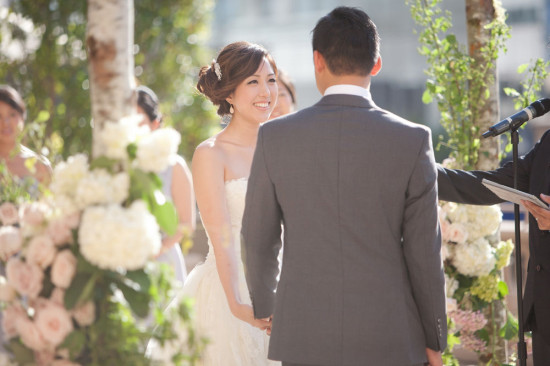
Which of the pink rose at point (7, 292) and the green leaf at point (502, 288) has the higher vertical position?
the green leaf at point (502, 288)

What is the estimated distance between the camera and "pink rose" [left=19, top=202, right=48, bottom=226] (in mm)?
2391

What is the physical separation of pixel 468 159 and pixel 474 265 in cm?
70

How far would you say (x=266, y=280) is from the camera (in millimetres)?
2891

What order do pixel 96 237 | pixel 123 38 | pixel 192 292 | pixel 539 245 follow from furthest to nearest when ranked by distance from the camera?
pixel 192 292 < pixel 539 245 < pixel 123 38 < pixel 96 237

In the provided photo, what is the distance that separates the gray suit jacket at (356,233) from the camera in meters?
2.61

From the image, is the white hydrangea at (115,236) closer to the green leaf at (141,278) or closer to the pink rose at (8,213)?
the green leaf at (141,278)

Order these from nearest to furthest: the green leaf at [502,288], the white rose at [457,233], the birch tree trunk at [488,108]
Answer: the white rose at [457,233], the green leaf at [502,288], the birch tree trunk at [488,108]

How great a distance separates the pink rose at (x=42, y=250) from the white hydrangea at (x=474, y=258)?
2.40 meters

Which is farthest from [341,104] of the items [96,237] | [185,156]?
[185,156]

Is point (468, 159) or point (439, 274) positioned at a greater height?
point (468, 159)

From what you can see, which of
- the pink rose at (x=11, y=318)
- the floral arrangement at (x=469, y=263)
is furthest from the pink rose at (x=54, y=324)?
the floral arrangement at (x=469, y=263)

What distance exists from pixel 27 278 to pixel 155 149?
1.80ft

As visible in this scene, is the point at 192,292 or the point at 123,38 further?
the point at 192,292

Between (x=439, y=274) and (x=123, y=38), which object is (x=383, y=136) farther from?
(x=123, y=38)
